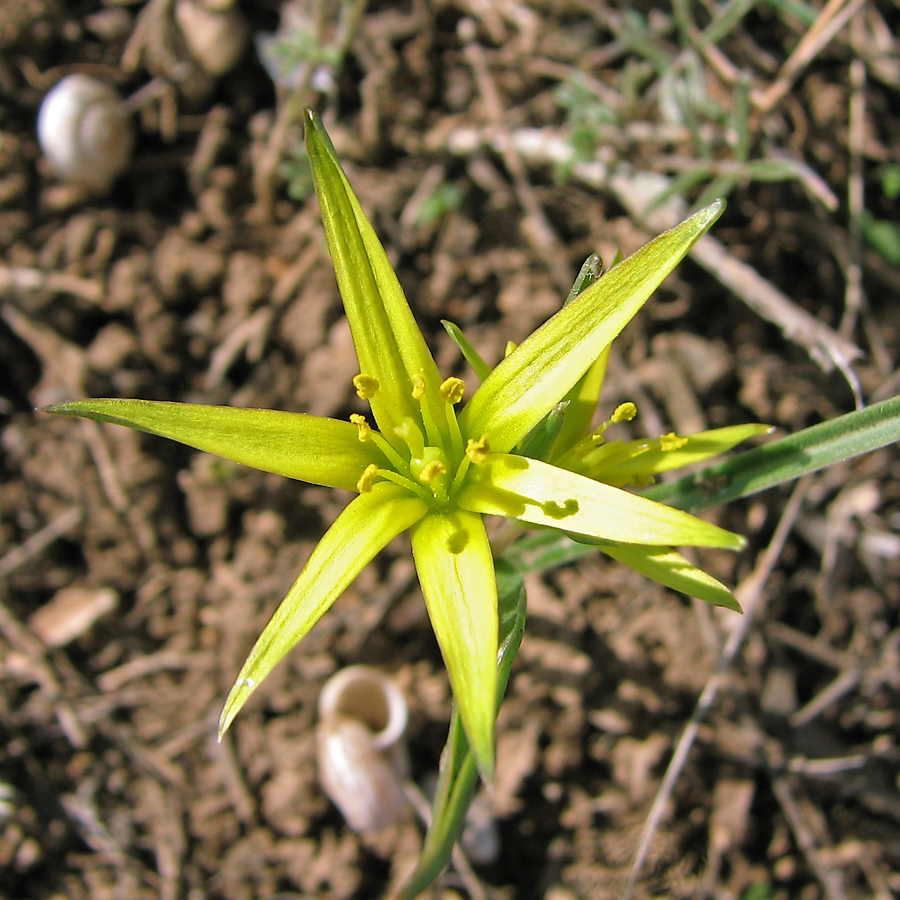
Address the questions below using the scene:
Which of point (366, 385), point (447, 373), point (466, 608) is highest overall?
point (447, 373)

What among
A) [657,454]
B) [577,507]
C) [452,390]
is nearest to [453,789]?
[577,507]

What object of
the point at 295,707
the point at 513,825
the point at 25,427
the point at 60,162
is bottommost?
the point at 513,825

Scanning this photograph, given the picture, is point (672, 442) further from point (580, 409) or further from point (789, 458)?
point (789, 458)

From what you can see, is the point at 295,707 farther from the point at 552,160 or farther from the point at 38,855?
the point at 552,160

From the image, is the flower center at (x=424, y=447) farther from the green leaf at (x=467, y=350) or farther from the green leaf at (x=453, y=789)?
the green leaf at (x=453, y=789)

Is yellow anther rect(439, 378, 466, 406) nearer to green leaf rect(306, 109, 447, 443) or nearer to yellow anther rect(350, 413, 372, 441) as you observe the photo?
green leaf rect(306, 109, 447, 443)

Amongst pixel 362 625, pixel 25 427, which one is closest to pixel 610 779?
pixel 362 625

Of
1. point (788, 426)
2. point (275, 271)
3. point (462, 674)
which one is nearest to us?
point (462, 674)
